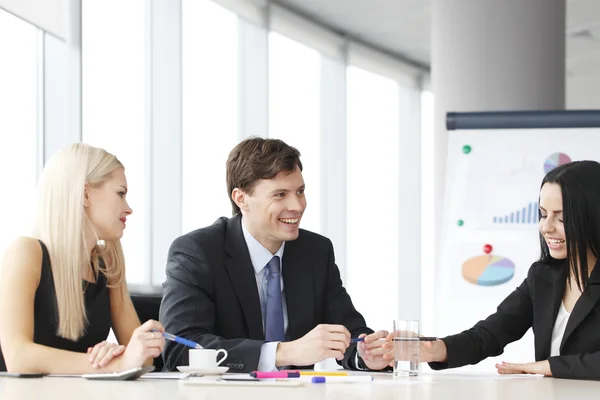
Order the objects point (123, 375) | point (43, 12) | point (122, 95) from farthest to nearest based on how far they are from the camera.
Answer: point (122, 95), point (43, 12), point (123, 375)

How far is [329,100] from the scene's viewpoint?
848 centimetres

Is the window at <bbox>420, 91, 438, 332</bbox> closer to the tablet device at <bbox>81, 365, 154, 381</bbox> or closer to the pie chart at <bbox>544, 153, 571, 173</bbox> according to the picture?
the pie chart at <bbox>544, 153, 571, 173</bbox>

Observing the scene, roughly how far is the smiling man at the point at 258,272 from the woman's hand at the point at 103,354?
41cm

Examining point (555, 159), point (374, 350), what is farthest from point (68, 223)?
point (555, 159)

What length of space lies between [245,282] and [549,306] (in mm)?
962

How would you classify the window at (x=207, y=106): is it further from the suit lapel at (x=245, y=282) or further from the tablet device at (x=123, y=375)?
the tablet device at (x=123, y=375)

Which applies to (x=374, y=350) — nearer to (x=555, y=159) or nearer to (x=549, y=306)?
(x=549, y=306)

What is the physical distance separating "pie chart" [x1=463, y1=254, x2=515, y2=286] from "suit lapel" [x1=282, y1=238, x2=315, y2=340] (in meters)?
1.15

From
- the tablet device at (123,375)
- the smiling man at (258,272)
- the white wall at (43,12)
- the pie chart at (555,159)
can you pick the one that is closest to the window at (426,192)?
the white wall at (43,12)

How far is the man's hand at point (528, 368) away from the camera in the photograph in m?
2.49

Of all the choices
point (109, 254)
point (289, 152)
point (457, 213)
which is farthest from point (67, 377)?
point (457, 213)

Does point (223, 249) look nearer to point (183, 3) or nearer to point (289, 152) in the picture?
point (289, 152)

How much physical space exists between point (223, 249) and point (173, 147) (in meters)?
3.47

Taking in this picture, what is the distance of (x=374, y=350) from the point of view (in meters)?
2.75
